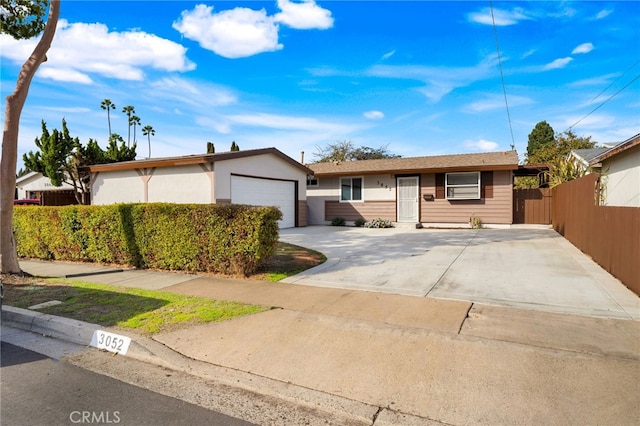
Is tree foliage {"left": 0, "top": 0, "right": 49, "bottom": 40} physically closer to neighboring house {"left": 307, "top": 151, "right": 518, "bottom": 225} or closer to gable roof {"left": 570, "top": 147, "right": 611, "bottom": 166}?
neighboring house {"left": 307, "top": 151, "right": 518, "bottom": 225}

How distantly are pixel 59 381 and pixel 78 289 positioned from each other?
3850 millimetres

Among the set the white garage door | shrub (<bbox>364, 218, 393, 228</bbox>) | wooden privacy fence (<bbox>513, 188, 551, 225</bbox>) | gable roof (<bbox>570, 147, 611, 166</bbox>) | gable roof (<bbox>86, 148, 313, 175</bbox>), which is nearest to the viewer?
gable roof (<bbox>86, 148, 313, 175</bbox>)

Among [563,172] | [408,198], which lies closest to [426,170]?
[408,198]

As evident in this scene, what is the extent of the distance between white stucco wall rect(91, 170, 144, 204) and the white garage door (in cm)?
423

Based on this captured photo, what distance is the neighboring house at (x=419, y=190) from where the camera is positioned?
1745 centimetres

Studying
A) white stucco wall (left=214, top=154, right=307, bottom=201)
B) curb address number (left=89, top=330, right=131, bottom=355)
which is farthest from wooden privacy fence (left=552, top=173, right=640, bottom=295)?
white stucco wall (left=214, top=154, right=307, bottom=201)

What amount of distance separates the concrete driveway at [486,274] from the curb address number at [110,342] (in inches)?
128

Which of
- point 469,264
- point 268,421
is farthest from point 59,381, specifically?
point 469,264

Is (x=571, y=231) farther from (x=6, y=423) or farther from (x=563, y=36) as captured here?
(x=6, y=423)

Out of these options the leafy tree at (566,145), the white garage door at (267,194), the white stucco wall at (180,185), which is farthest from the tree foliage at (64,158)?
the leafy tree at (566,145)

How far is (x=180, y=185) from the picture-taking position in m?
14.7

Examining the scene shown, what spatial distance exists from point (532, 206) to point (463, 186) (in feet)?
11.2

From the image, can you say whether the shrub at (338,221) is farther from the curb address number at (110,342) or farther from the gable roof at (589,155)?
the curb address number at (110,342)

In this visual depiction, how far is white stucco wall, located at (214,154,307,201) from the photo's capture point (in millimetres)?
14164
